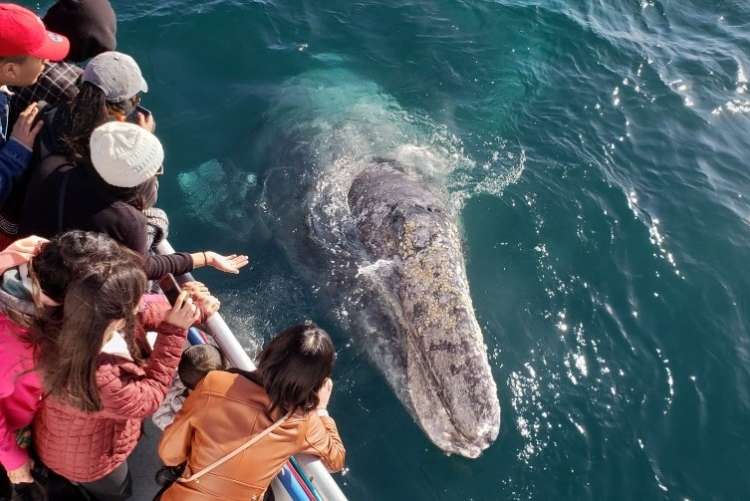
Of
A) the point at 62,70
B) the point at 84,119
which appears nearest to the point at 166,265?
the point at 84,119

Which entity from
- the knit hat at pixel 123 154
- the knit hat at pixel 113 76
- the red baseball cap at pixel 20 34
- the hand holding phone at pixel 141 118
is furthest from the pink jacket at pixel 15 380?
the hand holding phone at pixel 141 118

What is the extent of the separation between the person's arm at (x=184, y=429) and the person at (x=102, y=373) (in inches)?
6.8

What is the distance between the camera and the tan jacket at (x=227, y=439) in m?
3.53

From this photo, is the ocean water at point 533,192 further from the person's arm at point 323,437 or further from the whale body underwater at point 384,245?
the person's arm at point 323,437

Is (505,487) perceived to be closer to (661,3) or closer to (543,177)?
(543,177)

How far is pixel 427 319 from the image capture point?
7145 mm

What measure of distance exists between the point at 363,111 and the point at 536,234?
12.8 ft

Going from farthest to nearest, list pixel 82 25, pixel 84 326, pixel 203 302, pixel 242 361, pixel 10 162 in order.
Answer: pixel 82 25
pixel 242 361
pixel 10 162
pixel 203 302
pixel 84 326

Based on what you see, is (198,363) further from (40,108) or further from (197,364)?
(40,108)

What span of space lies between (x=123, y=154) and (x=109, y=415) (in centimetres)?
160

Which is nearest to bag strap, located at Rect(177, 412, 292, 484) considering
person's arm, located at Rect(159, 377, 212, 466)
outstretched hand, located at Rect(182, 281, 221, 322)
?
person's arm, located at Rect(159, 377, 212, 466)

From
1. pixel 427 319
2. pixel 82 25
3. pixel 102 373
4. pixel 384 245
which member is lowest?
pixel 427 319

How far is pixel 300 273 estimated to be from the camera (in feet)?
26.7

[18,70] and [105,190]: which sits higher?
A: [18,70]
